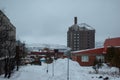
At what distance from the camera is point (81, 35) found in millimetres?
149000

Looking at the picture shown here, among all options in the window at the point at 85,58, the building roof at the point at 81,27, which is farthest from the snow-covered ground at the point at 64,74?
the building roof at the point at 81,27

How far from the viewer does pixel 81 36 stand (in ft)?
490

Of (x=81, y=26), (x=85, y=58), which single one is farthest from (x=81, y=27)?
(x=85, y=58)

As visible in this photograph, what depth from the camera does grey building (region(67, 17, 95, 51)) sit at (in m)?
146

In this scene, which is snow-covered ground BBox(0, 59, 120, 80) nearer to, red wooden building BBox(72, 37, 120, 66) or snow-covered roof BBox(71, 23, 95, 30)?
red wooden building BBox(72, 37, 120, 66)

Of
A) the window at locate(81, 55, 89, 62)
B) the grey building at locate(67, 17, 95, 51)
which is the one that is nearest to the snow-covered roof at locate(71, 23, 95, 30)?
the grey building at locate(67, 17, 95, 51)

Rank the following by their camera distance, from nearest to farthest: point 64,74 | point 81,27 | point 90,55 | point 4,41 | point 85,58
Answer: point 64,74, point 4,41, point 90,55, point 85,58, point 81,27

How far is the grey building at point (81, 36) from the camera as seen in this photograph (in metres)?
146

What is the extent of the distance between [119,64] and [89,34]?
115 metres

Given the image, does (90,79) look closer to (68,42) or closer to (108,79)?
(108,79)

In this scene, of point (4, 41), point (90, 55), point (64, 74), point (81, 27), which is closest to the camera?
point (64, 74)

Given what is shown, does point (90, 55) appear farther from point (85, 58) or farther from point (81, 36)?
point (81, 36)

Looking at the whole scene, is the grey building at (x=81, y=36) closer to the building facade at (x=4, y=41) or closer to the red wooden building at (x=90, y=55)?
the red wooden building at (x=90, y=55)

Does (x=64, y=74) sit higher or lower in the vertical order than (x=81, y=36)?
lower
